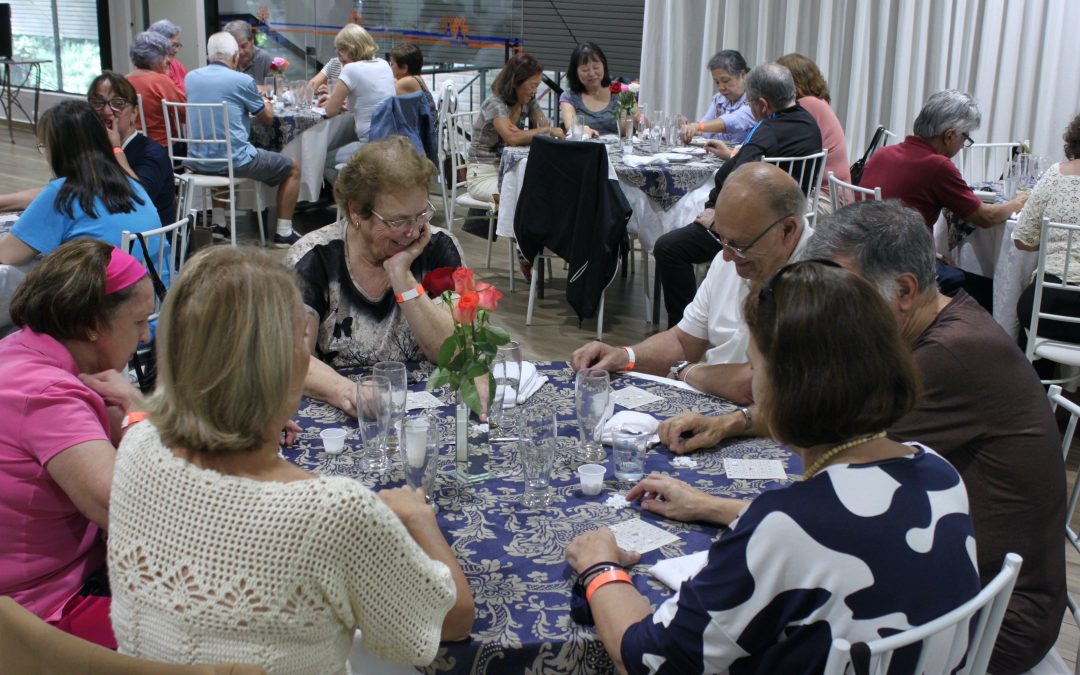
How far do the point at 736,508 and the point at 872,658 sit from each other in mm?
529

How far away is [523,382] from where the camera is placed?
90.6 inches

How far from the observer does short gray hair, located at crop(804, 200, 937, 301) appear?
192 cm

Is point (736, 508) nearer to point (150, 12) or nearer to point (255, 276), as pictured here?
point (255, 276)

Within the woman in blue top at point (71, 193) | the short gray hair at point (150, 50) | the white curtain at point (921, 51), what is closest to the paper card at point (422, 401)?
the woman in blue top at point (71, 193)

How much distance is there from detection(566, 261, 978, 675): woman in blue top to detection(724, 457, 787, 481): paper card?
1.75 ft

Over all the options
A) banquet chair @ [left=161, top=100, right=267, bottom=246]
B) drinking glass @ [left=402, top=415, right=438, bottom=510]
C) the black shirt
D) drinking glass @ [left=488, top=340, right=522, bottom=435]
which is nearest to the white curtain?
the black shirt

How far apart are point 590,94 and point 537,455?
5417mm

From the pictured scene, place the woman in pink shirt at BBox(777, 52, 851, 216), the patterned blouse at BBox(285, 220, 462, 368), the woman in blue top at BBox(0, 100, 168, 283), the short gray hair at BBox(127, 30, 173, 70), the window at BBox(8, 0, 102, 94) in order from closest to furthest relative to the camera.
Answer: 1. the patterned blouse at BBox(285, 220, 462, 368)
2. the woman in blue top at BBox(0, 100, 168, 283)
3. the woman in pink shirt at BBox(777, 52, 851, 216)
4. the short gray hair at BBox(127, 30, 173, 70)
5. the window at BBox(8, 0, 102, 94)

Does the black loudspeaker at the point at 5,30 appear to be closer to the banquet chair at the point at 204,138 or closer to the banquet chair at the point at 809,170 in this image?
the banquet chair at the point at 204,138

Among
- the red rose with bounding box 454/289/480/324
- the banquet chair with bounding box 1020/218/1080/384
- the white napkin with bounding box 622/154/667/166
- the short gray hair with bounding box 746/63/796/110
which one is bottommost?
the banquet chair with bounding box 1020/218/1080/384

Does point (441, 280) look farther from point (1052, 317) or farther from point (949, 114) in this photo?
point (949, 114)

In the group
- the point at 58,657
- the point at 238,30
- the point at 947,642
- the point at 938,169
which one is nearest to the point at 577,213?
the point at 938,169

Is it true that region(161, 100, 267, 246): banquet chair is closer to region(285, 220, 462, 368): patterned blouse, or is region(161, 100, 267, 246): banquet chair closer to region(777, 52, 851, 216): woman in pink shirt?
region(777, 52, 851, 216): woman in pink shirt

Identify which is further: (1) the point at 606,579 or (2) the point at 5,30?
(2) the point at 5,30
